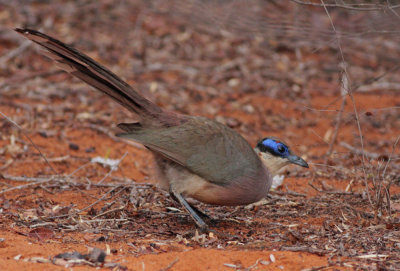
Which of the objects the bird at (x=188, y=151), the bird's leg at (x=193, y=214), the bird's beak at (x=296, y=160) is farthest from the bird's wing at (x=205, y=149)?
the bird's beak at (x=296, y=160)

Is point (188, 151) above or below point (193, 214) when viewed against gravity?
above

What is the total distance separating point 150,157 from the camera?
7.12 metres

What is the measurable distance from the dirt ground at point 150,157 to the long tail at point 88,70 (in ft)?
2.27

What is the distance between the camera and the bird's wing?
4754mm

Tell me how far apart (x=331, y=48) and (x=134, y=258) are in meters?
8.50

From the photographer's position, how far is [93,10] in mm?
11312

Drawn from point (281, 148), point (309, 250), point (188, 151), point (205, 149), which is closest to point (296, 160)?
point (281, 148)

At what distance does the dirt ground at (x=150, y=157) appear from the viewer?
4.14 m

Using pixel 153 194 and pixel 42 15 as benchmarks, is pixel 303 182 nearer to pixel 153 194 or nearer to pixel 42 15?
pixel 153 194

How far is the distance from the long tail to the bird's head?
120cm

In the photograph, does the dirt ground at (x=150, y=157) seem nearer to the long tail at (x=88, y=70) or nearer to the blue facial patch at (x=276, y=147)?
the blue facial patch at (x=276, y=147)

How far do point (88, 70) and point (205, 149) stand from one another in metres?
1.21

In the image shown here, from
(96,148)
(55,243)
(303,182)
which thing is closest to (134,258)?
(55,243)

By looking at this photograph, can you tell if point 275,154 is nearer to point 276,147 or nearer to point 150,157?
point 276,147
